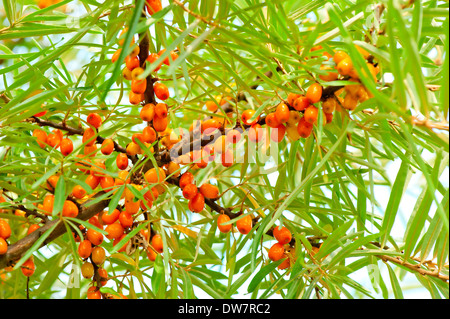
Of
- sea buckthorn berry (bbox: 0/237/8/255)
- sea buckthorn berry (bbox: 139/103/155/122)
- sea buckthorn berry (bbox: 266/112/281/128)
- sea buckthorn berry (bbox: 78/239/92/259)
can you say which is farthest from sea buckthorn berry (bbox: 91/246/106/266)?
sea buckthorn berry (bbox: 266/112/281/128)

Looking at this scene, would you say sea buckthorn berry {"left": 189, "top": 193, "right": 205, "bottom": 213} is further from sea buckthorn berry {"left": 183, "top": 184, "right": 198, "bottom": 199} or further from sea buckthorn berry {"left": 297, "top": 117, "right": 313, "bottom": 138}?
sea buckthorn berry {"left": 297, "top": 117, "right": 313, "bottom": 138}

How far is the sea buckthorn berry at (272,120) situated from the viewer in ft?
2.27

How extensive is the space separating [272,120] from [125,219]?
28 centimetres

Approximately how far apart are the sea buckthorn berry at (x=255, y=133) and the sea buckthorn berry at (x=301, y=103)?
9 centimetres

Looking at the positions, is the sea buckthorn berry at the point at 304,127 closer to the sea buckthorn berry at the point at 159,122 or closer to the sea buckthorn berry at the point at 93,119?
the sea buckthorn berry at the point at 159,122

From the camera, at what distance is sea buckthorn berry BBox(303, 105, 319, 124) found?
636 mm

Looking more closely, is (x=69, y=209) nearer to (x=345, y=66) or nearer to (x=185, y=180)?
(x=185, y=180)

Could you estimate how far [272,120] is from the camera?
2.29 feet

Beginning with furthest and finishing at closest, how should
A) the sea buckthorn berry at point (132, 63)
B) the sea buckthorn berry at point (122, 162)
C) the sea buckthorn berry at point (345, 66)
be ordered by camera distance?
the sea buckthorn berry at point (122, 162) → the sea buckthorn berry at point (132, 63) → the sea buckthorn berry at point (345, 66)

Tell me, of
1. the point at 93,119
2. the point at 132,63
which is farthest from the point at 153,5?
the point at 93,119

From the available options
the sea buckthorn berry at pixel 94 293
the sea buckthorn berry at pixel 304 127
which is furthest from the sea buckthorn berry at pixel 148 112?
the sea buckthorn berry at pixel 94 293

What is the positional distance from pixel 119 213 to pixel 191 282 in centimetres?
16

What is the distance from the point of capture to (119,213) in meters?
0.77

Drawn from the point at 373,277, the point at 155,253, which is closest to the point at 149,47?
the point at 155,253
